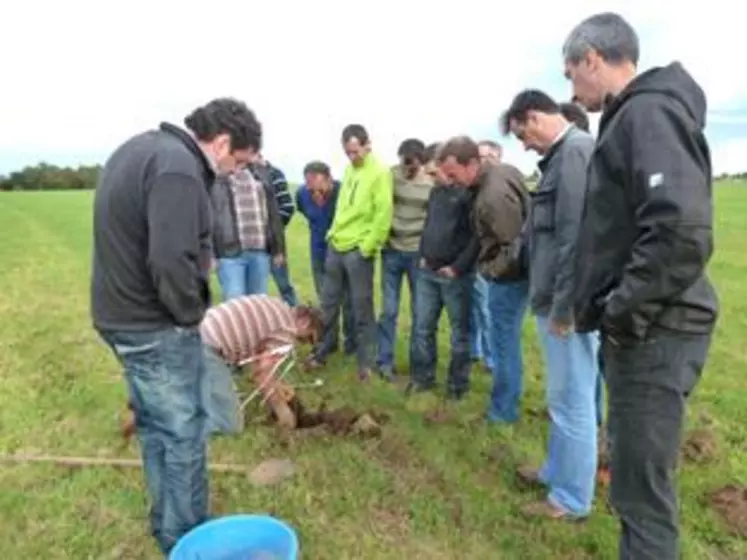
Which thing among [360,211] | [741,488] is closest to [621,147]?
[741,488]

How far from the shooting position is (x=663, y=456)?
110 inches

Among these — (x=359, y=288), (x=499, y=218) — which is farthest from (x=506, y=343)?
(x=359, y=288)

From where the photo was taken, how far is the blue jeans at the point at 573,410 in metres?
3.88

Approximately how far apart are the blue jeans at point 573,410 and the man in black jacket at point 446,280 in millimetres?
1652

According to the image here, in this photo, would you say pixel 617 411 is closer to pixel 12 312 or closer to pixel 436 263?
pixel 436 263

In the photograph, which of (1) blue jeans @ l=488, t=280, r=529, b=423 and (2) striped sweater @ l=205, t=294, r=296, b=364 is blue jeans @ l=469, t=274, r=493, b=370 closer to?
(1) blue jeans @ l=488, t=280, r=529, b=423

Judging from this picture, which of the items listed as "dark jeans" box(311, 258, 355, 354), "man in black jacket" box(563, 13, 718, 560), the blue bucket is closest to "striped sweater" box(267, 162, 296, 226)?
"dark jeans" box(311, 258, 355, 354)

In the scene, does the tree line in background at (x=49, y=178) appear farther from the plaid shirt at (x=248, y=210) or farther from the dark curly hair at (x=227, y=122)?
the dark curly hair at (x=227, y=122)

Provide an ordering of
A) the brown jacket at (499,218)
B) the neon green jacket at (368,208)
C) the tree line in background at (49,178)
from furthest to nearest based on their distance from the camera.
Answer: the tree line in background at (49,178) < the neon green jacket at (368,208) < the brown jacket at (499,218)

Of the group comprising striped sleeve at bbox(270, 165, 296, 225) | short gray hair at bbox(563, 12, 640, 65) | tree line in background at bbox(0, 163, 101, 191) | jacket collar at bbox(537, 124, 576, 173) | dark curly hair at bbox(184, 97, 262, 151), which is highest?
short gray hair at bbox(563, 12, 640, 65)

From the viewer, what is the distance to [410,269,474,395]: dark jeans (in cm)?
583

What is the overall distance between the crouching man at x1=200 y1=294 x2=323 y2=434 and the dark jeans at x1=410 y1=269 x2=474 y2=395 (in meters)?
1.09

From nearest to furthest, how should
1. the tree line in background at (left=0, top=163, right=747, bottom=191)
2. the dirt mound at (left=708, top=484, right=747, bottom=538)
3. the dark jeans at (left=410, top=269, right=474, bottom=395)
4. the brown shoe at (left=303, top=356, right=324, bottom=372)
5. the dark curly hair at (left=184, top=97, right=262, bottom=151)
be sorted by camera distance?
the dark curly hair at (left=184, top=97, right=262, bottom=151), the dirt mound at (left=708, top=484, right=747, bottom=538), the dark jeans at (left=410, top=269, right=474, bottom=395), the brown shoe at (left=303, top=356, right=324, bottom=372), the tree line in background at (left=0, top=163, right=747, bottom=191)

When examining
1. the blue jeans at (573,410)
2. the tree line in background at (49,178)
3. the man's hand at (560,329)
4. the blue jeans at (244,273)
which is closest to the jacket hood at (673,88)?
the man's hand at (560,329)
